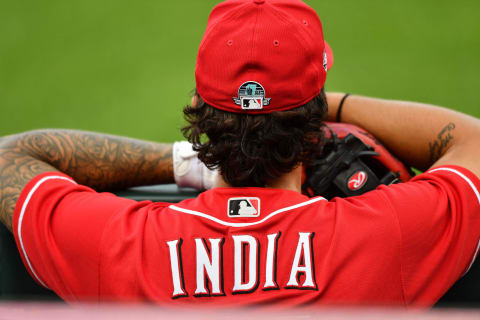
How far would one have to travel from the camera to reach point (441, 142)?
3.32 ft

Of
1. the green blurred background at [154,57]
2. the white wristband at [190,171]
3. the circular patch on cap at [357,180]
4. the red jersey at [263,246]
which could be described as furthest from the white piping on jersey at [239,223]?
the green blurred background at [154,57]

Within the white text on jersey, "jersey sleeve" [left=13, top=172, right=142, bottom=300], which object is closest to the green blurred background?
"jersey sleeve" [left=13, top=172, right=142, bottom=300]

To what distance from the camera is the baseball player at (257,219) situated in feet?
2.40

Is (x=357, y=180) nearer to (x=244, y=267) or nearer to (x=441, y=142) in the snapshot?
(x=441, y=142)

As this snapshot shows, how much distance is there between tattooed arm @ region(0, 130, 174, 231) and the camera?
0.92 meters

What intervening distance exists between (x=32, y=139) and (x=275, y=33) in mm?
611

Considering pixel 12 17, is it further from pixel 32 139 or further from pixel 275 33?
pixel 275 33

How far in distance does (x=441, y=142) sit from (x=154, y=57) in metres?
1.90

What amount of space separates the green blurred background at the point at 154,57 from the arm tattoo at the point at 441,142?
1.44 meters

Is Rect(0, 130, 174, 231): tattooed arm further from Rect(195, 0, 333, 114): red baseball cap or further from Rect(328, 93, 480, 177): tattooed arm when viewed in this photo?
Rect(328, 93, 480, 177): tattooed arm

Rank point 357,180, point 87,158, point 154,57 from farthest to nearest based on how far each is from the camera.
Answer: point 154,57, point 87,158, point 357,180

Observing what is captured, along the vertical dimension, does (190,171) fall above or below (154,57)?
below

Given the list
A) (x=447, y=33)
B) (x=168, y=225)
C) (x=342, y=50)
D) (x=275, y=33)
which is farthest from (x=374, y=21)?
(x=168, y=225)

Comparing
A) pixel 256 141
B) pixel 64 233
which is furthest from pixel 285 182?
pixel 64 233
